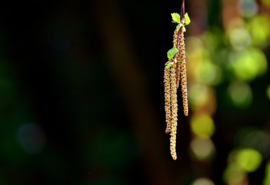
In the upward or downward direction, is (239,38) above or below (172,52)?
below

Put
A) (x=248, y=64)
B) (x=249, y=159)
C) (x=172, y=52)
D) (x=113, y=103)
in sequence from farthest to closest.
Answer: (x=113, y=103), (x=249, y=159), (x=248, y=64), (x=172, y=52)

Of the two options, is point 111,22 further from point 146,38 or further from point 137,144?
point 137,144

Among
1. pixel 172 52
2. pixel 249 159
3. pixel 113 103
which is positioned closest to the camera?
pixel 172 52

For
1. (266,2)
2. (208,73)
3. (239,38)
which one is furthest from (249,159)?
(266,2)

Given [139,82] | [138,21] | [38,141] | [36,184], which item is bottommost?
[36,184]

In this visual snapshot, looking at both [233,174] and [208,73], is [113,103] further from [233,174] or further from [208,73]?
[233,174]

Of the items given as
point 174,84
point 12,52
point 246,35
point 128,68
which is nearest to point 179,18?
point 174,84

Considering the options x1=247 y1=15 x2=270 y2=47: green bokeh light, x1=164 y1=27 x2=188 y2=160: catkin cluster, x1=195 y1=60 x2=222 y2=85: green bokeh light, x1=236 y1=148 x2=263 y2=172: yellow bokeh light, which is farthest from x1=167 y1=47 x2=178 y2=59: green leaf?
x1=236 y1=148 x2=263 y2=172: yellow bokeh light
